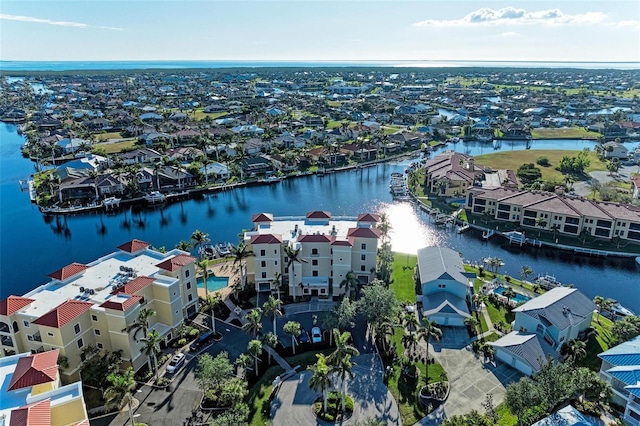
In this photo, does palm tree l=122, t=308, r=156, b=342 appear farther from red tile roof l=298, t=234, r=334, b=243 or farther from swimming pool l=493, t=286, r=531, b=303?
swimming pool l=493, t=286, r=531, b=303

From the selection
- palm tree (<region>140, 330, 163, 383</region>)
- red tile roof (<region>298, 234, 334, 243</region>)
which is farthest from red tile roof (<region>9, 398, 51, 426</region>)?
red tile roof (<region>298, 234, 334, 243</region>)

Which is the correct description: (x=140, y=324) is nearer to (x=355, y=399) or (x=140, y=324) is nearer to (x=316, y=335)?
(x=316, y=335)

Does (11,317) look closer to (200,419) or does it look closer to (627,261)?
(200,419)

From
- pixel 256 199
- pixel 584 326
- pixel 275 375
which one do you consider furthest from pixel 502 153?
pixel 275 375

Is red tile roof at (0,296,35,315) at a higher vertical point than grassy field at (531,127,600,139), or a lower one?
higher

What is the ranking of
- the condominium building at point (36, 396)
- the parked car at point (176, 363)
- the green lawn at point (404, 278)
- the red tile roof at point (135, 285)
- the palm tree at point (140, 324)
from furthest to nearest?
the green lawn at point (404, 278), the red tile roof at point (135, 285), the parked car at point (176, 363), the palm tree at point (140, 324), the condominium building at point (36, 396)

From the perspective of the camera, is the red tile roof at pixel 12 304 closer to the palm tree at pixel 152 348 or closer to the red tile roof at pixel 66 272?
the red tile roof at pixel 66 272

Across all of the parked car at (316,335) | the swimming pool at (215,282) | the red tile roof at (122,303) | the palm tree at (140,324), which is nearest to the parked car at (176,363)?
the palm tree at (140,324)
